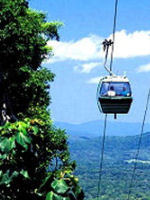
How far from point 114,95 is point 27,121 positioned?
51.5 feet

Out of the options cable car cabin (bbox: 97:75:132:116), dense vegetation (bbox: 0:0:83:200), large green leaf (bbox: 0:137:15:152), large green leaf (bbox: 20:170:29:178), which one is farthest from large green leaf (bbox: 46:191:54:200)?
cable car cabin (bbox: 97:75:132:116)

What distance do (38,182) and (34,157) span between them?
28 centimetres

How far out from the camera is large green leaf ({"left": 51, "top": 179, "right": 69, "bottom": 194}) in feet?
13.7

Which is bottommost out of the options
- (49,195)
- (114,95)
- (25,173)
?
(49,195)

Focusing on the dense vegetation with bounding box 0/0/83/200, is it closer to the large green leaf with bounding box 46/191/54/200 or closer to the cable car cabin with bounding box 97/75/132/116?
the large green leaf with bounding box 46/191/54/200

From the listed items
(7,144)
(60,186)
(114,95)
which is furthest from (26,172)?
(114,95)

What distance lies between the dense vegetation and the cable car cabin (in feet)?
11.6

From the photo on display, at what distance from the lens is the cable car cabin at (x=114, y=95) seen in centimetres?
1934

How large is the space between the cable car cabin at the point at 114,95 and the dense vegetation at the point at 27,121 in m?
3.54

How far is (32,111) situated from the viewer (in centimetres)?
3020

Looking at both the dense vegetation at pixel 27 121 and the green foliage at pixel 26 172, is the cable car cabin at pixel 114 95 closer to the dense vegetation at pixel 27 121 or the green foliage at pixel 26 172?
the dense vegetation at pixel 27 121

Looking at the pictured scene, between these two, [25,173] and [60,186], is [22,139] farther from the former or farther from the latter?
[60,186]

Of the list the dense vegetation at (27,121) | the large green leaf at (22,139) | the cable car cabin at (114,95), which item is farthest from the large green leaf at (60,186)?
the cable car cabin at (114,95)

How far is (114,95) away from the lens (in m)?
20.5
